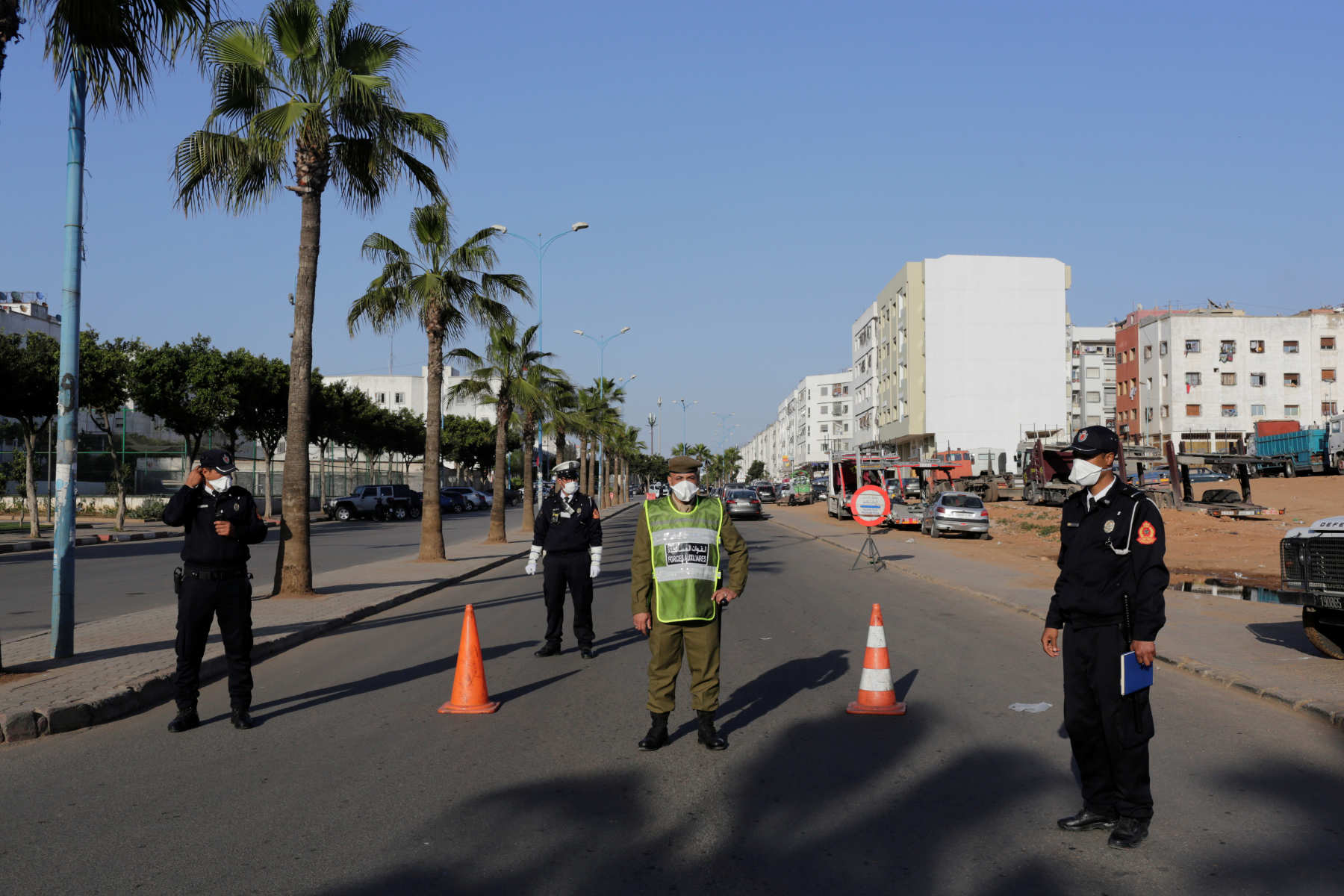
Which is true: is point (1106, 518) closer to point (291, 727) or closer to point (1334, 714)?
point (1334, 714)

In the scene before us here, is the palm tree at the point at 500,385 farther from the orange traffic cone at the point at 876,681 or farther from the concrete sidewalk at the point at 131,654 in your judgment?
the orange traffic cone at the point at 876,681

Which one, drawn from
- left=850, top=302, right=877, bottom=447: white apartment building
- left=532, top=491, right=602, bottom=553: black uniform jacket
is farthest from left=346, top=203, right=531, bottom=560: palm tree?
left=850, top=302, right=877, bottom=447: white apartment building

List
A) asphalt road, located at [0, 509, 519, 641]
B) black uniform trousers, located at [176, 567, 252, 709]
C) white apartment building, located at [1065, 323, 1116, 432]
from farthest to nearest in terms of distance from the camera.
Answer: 1. white apartment building, located at [1065, 323, 1116, 432]
2. asphalt road, located at [0, 509, 519, 641]
3. black uniform trousers, located at [176, 567, 252, 709]

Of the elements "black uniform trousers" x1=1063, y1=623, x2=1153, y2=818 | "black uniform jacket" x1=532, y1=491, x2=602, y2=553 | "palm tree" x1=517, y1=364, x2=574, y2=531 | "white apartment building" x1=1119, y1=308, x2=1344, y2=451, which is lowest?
"black uniform trousers" x1=1063, y1=623, x2=1153, y2=818

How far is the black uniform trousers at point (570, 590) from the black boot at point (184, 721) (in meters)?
3.76

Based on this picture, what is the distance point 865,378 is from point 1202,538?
80973mm

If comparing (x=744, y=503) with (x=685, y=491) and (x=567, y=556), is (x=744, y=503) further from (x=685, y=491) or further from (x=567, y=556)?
(x=685, y=491)

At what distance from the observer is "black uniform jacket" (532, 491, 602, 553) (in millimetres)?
10578

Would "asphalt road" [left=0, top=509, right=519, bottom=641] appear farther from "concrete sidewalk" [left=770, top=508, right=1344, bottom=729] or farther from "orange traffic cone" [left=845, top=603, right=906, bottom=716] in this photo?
"concrete sidewalk" [left=770, top=508, right=1344, bottom=729]

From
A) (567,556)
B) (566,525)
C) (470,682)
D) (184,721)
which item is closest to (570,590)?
(567,556)

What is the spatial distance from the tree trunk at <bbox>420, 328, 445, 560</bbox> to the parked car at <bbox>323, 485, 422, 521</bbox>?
30.1 meters

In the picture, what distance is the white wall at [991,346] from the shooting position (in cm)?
8262

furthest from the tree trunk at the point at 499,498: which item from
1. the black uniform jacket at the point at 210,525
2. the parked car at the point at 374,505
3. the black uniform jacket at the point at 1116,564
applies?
the black uniform jacket at the point at 1116,564

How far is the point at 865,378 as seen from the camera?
10744cm
